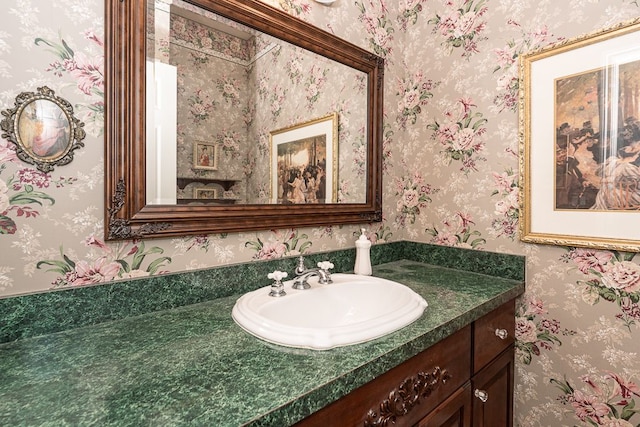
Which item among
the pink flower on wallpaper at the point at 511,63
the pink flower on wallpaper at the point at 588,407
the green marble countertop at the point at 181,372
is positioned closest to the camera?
the green marble countertop at the point at 181,372

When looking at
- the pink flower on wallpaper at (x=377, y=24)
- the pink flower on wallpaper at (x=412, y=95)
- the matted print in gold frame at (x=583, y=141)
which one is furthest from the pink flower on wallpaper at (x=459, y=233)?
the pink flower on wallpaper at (x=377, y=24)

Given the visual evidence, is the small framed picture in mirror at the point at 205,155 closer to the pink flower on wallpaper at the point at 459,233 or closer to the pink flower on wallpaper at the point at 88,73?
the pink flower on wallpaper at the point at 88,73

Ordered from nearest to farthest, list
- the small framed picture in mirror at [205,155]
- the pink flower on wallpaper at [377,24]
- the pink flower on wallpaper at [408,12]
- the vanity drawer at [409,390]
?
the vanity drawer at [409,390]
the small framed picture in mirror at [205,155]
the pink flower on wallpaper at [377,24]
the pink flower on wallpaper at [408,12]

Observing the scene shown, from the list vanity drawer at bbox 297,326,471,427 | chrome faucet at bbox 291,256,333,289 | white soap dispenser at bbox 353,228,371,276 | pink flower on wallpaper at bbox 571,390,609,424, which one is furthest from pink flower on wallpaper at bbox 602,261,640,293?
chrome faucet at bbox 291,256,333,289

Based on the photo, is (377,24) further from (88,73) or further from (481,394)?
(481,394)

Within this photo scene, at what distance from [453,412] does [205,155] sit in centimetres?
105

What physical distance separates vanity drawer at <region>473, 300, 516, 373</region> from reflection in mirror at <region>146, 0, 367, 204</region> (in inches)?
26.9

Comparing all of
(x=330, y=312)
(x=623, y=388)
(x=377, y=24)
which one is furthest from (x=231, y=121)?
(x=623, y=388)

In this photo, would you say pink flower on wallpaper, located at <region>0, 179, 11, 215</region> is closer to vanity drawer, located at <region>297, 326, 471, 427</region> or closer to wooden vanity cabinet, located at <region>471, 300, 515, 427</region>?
vanity drawer, located at <region>297, 326, 471, 427</region>

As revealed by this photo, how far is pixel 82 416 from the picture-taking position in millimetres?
471

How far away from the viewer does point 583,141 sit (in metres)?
1.09

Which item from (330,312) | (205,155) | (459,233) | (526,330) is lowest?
(526,330)

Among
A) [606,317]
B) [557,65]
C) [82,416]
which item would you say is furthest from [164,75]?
[606,317]

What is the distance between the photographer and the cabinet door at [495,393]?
3.36ft
